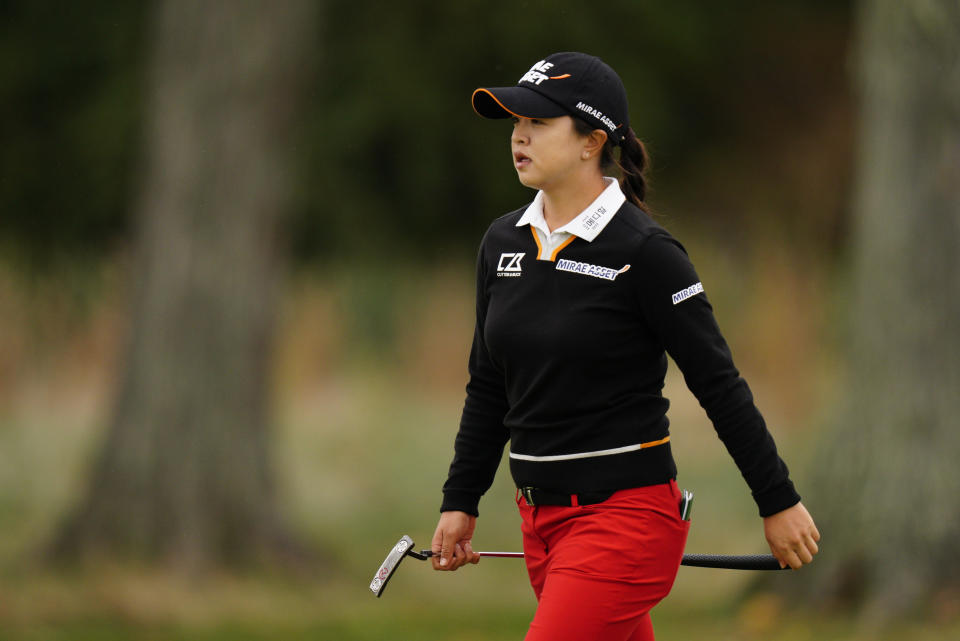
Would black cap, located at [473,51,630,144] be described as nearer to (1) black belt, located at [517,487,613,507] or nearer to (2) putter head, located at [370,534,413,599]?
(1) black belt, located at [517,487,613,507]

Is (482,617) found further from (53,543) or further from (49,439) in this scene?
(49,439)

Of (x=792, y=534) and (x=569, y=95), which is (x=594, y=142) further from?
(x=792, y=534)

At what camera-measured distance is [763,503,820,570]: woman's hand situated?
3.34 metres

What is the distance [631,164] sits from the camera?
375 cm

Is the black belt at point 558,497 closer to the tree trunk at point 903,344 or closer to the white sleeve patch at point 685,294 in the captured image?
the white sleeve patch at point 685,294

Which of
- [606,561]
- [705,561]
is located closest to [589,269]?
[606,561]

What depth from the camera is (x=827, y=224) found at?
40.5ft

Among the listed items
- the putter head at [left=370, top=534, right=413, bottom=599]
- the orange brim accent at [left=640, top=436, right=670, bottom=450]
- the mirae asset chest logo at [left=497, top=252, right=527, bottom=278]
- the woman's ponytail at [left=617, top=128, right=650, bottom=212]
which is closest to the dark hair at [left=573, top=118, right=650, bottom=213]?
the woman's ponytail at [left=617, top=128, right=650, bottom=212]

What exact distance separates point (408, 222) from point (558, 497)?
8420mm

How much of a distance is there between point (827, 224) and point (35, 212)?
250 inches

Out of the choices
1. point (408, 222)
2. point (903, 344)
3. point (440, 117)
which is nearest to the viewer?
point (903, 344)

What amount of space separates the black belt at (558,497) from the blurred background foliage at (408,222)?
5678 millimetres

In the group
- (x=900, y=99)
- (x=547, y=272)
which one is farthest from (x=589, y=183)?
(x=900, y=99)

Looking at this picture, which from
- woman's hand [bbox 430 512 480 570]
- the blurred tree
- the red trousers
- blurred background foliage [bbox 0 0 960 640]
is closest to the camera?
the red trousers
